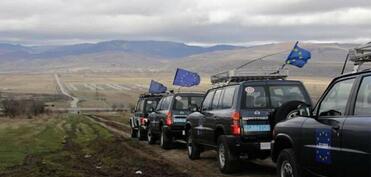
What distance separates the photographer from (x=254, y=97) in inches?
497

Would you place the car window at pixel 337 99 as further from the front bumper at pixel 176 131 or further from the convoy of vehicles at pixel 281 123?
the front bumper at pixel 176 131

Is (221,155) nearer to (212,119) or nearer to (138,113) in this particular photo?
(212,119)

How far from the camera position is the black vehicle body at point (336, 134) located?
706 cm

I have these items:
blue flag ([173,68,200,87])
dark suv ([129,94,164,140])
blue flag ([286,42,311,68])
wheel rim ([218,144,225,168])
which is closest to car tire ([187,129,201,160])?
wheel rim ([218,144,225,168])

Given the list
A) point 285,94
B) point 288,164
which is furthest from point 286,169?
point 285,94

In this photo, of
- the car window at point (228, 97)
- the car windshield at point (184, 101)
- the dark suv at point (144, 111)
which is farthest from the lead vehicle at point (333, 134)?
the dark suv at point (144, 111)

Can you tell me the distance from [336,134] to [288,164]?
1.90m

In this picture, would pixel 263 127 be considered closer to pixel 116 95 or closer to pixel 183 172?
pixel 183 172

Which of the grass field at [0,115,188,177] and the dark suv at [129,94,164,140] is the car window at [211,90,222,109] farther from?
the dark suv at [129,94,164,140]

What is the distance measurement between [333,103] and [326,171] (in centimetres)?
88

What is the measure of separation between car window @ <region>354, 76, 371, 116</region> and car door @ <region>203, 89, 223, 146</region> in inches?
248

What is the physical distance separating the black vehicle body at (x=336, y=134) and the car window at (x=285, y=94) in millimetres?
3151

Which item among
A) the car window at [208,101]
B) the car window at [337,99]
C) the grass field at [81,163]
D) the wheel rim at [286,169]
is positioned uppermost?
the car window at [337,99]

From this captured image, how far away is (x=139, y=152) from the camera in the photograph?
777 inches
